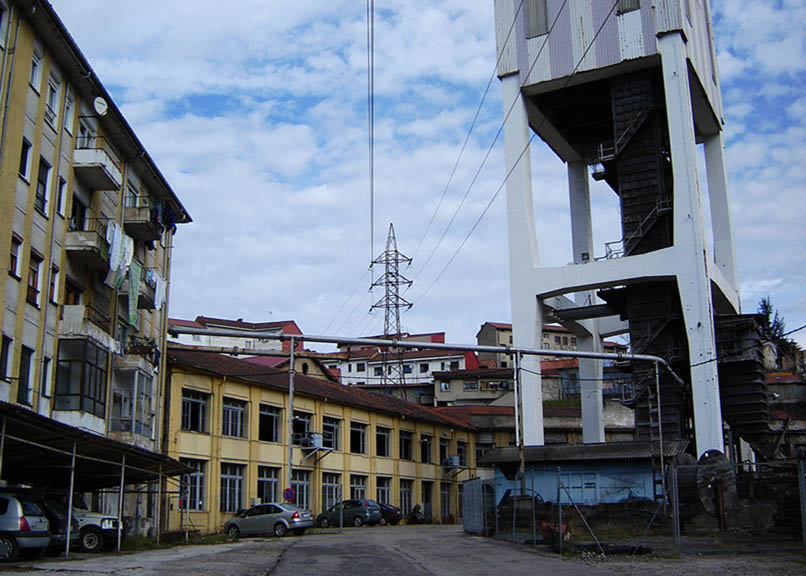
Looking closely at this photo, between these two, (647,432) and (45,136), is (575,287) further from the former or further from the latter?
(45,136)

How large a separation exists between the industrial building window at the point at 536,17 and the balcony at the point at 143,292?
1936 centimetres

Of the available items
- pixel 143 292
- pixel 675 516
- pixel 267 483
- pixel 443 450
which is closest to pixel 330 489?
pixel 267 483

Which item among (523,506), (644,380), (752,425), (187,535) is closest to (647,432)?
(644,380)

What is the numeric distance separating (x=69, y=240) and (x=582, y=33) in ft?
72.7

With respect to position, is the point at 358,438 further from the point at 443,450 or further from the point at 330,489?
the point at 443,450

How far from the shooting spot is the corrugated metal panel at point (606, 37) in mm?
36125

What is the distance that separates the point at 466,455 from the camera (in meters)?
66.3

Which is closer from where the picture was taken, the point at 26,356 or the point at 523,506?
the point at 26,356

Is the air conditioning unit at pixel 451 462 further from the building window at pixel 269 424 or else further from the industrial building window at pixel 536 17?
the industrial building window at pixel 536 17

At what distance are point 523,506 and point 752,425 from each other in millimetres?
14078

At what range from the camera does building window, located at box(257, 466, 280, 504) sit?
149ft

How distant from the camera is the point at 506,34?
3872cm

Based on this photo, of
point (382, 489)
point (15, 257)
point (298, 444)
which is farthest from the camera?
point (382, 489)

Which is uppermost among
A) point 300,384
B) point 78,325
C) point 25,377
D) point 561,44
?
point 561,44
